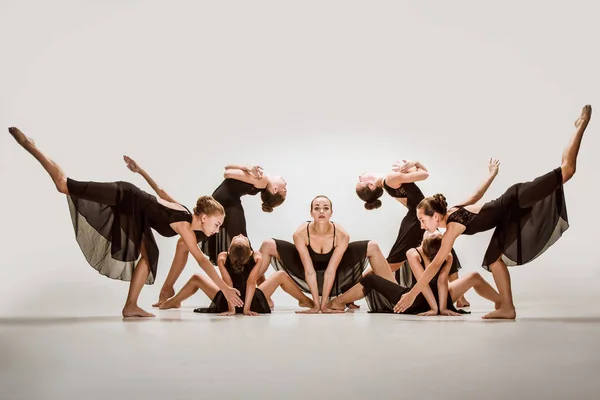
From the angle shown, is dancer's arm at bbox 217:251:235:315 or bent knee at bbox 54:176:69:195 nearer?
bent knee at bbox 54:176:69:195

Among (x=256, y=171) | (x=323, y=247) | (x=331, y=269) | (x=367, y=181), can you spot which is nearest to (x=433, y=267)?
(x=331, y=269)

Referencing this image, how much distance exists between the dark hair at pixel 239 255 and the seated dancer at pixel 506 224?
1130mm

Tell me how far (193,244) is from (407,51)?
4.64 m

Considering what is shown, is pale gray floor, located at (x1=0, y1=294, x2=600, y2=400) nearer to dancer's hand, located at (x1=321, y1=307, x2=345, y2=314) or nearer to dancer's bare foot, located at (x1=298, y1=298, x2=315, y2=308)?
dancer's hand, located at (x1=321, y1=307, x2=345, y2=314)

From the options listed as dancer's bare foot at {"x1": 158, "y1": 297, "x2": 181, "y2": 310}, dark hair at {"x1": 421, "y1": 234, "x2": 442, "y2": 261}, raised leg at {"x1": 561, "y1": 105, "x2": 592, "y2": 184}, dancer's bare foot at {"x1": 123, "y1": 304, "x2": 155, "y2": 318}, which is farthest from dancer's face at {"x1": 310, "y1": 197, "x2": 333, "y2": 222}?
raised leg at {"x1": 561, "y1": 105, "x2": 592, "y2": 184}

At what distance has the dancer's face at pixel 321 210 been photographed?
19.4 feet

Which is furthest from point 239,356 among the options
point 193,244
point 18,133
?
point 18,133

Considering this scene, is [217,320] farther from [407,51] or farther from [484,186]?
[407,51]

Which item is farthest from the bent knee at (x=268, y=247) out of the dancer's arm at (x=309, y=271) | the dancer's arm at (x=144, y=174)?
the dancer's arm at (x=144, y=174)

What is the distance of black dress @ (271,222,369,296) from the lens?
20.1 feet

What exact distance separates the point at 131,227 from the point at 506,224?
2.34 m

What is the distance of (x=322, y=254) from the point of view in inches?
240

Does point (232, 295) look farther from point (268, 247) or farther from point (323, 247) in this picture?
point (323, 247)

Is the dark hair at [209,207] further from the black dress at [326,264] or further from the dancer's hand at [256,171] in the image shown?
the dancer's hand at [256,171]
